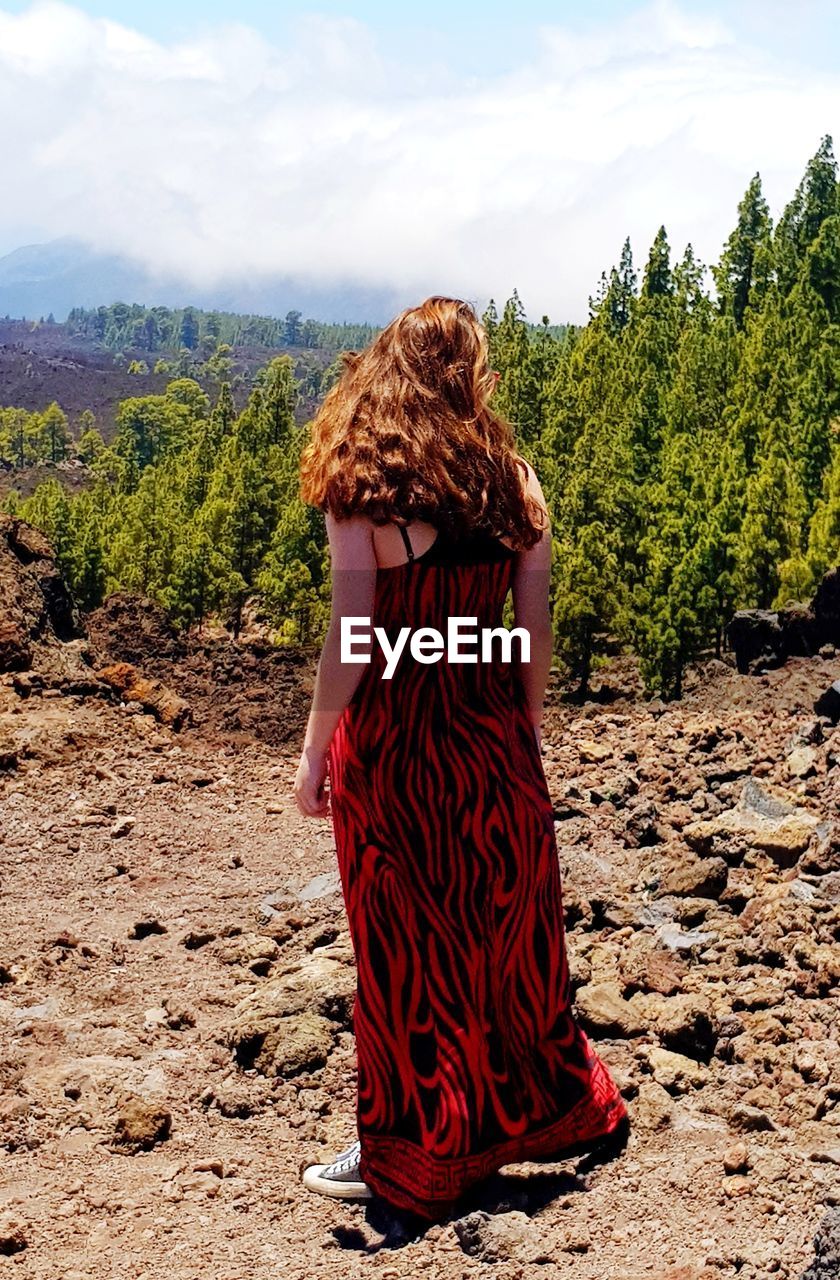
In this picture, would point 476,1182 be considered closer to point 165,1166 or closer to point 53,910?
point 165,1166

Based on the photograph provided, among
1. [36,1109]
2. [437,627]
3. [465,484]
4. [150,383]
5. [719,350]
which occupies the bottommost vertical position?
[36,1109]

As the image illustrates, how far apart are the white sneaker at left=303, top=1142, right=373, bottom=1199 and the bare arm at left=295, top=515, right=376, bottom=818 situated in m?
1.14

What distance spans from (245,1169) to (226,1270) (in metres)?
0.66

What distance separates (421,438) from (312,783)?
0.97m

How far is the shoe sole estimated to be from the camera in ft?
12.3

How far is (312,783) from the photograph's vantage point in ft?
11.2

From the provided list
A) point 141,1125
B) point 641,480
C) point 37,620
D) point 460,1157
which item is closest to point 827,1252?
point 460,1157

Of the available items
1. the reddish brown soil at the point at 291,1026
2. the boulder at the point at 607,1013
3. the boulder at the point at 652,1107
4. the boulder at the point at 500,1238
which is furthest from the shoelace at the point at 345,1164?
the boulder at the point at 607,1013

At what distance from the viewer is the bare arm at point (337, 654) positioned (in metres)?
3.25

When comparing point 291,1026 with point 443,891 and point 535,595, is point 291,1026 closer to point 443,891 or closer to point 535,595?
point 443,891

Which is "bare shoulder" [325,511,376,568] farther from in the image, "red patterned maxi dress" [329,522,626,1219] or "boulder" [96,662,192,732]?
"boulder" [96,662,192,732]

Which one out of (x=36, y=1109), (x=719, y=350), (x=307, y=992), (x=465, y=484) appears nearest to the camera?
(x=465, y=484)

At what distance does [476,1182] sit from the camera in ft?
11.6

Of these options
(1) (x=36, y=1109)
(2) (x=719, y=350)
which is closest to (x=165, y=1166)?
(1) (x=36, y=1109)
